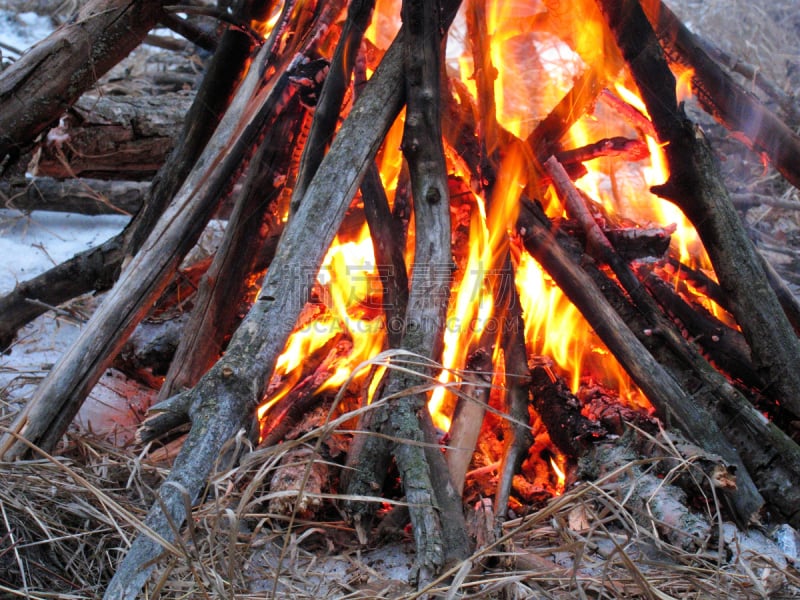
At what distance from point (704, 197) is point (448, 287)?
1.07 metres

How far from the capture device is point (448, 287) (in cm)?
224

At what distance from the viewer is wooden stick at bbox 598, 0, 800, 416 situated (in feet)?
7.90

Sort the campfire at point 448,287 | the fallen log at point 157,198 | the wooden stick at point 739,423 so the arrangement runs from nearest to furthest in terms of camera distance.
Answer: the campfire at point 448,287 < the wooden stick at point 739,423 < the fallen log at point 157,198

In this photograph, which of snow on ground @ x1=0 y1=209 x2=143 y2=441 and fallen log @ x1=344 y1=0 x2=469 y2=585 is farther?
snow on ground @ x1=0 y1=209 x2=143 y2=441

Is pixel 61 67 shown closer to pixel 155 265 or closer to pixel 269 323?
pixel 155 265

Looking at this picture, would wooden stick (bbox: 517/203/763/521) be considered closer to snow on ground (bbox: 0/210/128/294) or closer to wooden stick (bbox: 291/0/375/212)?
wooden stick (bbox: 291/0/375/212)

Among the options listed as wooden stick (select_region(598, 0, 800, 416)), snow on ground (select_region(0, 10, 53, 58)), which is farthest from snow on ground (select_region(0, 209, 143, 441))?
snow on ground (select_region(0, 10, 53, 58))

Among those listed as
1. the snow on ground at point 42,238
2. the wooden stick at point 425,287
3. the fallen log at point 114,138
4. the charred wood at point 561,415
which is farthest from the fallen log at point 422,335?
the snow on ground at point 42,238

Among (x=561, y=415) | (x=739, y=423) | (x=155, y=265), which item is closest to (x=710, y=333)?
(x=739, y=423)

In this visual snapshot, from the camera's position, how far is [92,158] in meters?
3.78

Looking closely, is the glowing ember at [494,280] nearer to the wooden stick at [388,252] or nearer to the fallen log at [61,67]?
the wooden stick at [388,252]

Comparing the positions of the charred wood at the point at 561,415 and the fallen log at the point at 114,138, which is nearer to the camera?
the charred wood at the point at 561,415

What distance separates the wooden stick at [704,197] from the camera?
2.41m

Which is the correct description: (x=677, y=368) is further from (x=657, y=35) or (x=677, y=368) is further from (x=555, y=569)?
(x=657, y=35)
